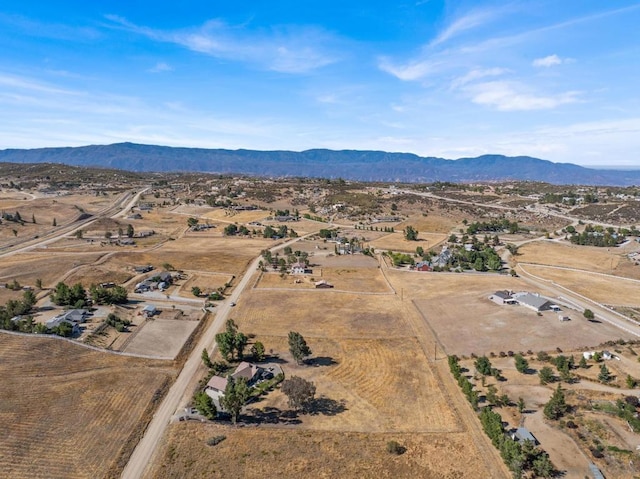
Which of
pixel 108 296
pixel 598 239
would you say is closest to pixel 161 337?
pixel 108 296

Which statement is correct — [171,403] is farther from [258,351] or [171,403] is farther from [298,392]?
[298,392]

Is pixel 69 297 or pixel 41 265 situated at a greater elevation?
pixel 41 265

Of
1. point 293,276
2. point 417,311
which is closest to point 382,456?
point 417,311

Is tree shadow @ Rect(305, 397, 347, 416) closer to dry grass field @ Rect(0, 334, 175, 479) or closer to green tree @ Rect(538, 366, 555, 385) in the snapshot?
dry grass field @ Rect(0, 334, 175, 479)

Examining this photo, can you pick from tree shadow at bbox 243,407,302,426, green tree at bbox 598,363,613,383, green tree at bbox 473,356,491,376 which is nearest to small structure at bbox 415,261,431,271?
green tree at bbox 473,356,491,376

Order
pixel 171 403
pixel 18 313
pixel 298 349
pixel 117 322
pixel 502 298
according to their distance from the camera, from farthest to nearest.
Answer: pixel 502 298, pixel 18 313, pixel 117 322, pixel 298 349, pixel 171 403

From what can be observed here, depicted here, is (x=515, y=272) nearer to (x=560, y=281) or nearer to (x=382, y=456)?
(x=560, y=281)

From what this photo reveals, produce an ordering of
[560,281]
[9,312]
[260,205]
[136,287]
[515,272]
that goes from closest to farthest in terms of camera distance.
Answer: [9,312] < [136,287] < [560,281] < [515,272] < [260,205]
